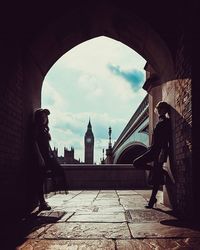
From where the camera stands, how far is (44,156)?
212 inches

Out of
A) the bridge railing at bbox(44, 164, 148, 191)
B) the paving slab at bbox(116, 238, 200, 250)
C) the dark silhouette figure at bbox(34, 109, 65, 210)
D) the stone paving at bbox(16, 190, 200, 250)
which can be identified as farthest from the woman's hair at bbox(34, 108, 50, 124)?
the bridge railing at bbox(44, 164, 148, 191)

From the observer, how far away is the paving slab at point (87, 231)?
3070 mm

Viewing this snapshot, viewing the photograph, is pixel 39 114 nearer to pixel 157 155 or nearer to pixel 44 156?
pixel 44 156

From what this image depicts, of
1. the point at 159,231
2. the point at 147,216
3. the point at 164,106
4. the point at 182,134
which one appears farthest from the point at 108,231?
the point at 164,106

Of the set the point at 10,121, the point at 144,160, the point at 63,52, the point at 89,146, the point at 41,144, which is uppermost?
the point at 89,146

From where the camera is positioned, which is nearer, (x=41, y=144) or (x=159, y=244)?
(x=159, y=244)

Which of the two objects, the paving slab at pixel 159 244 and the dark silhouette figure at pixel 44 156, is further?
the dark silhouette figure at pixel 44 156

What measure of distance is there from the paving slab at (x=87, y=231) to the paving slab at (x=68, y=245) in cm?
17

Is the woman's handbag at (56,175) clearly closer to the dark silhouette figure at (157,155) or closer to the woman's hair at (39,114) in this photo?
the woman's hair at (39,114)

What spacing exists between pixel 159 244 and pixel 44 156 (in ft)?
9.99

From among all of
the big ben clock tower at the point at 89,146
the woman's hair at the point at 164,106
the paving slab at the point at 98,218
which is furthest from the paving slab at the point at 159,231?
the big ben clock tower at the point at 89,146

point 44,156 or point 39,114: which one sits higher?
point 39,114

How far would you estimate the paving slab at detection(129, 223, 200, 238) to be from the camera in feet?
10.2

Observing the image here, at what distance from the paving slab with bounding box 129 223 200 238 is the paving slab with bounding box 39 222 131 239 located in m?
0.10
